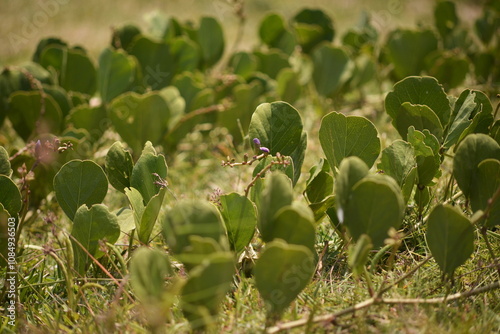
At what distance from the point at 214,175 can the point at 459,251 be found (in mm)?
1002

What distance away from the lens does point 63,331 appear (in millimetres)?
1023

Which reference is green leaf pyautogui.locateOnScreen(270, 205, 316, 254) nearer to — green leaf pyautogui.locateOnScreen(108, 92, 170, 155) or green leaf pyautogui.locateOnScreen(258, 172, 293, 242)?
green leaf pyautogui.locateOnScreen(258, 172, 293, 242)

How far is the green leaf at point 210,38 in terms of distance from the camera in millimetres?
2195

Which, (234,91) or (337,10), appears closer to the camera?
(234,91)

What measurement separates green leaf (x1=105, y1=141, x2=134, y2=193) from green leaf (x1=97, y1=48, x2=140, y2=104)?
0.71m

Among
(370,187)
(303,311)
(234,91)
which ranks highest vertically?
(370,187)

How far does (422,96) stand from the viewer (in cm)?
122

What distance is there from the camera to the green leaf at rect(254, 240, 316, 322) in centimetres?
85

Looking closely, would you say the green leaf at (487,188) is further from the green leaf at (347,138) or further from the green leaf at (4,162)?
the green leaf at (4,162)

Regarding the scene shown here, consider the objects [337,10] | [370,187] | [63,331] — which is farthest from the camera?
[337,10]

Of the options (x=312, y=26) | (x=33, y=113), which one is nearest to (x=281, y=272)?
(x=33, y=113)

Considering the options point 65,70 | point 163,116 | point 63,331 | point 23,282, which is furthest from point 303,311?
point 65,70

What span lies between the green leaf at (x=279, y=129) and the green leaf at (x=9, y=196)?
1.50ft

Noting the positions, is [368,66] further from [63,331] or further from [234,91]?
[63,331]
